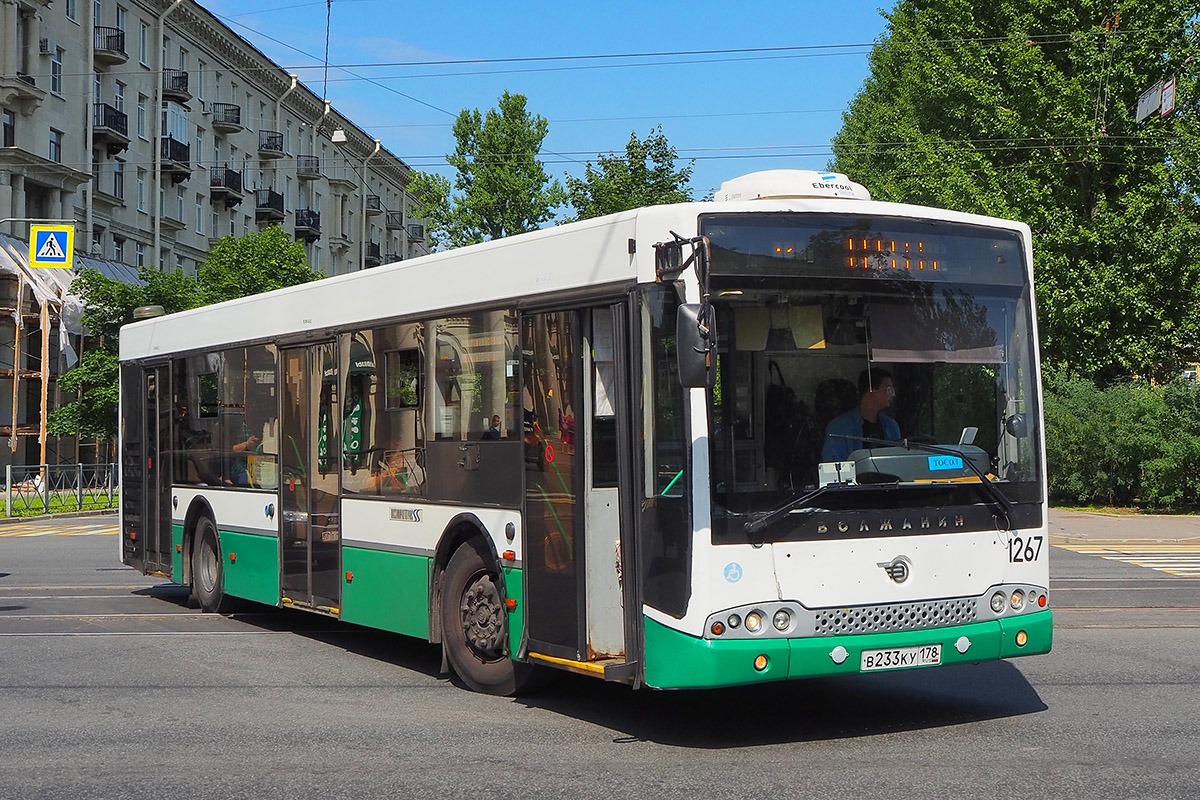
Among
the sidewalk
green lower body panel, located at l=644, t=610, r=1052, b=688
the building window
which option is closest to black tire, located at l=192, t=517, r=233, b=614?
green lower body panel, located at l=644, t=610, r=1052, b=688

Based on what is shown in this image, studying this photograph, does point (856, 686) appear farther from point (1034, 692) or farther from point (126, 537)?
point (126, 537)

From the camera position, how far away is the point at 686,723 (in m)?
7.90

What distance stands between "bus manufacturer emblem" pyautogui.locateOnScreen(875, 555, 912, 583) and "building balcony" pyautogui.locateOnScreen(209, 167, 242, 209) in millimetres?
54287

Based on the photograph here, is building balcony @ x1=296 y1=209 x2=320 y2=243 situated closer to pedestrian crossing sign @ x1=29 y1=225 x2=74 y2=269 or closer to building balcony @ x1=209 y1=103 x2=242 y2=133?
building balcony @ x1=209 y1=103 x2=242 y2=133

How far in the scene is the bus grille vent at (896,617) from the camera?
23.4ft

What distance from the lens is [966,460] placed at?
296 inches

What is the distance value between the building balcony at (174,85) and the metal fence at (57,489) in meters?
22.6

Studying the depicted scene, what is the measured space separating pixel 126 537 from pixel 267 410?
4.16 metres

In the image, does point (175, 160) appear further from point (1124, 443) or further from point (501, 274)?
point (501, 274)

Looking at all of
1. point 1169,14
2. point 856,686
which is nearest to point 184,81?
point 1169,14

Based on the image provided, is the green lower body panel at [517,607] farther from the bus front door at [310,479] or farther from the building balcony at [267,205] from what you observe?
the building balcony at [267,205]

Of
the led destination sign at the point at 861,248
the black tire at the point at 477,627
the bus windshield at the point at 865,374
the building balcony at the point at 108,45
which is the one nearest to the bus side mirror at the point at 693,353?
the bus windshield at the point at 865,374

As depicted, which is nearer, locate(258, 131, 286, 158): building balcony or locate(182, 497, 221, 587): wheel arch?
locate(182, 497, 221, 587): wheel arch

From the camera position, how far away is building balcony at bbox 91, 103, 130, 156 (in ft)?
156
